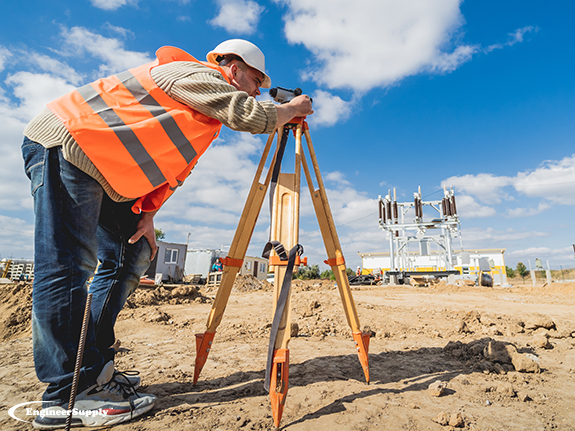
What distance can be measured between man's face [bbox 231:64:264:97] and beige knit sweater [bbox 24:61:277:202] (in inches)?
11.0

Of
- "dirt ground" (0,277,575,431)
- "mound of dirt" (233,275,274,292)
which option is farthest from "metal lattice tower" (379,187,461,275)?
"dirt ground" (0,277,575,431)

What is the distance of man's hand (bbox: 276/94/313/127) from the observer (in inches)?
66.2

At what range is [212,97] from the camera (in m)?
1.46

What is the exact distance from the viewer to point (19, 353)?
277 cm

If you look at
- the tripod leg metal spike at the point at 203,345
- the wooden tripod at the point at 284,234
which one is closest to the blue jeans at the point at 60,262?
the tripod leg metal spike at the point at 203,345

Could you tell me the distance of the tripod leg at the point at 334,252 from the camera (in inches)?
82.0

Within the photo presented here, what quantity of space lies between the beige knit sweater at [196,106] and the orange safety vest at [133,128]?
0.16 ft

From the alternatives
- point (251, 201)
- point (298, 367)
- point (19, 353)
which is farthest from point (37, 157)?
point (19, 353)

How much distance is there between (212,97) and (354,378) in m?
2.10

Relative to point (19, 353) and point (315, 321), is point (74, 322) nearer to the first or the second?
point (19, 353)

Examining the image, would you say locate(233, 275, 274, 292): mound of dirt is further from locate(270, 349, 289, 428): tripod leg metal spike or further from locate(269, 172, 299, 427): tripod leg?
locate(270, 349, 289, 428): tripod leg metal spike

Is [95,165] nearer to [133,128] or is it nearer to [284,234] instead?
[133,128]

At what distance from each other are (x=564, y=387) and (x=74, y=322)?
3.13 meters

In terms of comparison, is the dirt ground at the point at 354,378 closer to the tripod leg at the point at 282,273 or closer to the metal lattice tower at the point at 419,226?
the tripod leg at the point at 282,273
